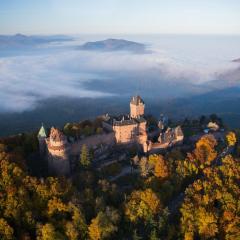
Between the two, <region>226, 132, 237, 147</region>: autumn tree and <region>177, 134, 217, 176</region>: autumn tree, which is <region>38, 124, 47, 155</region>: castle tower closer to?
<region>177, 134, 217, 176</region>: autumn tree

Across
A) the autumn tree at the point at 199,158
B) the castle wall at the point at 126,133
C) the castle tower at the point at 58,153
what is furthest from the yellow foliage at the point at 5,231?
the autumn tree at the point at 199,158

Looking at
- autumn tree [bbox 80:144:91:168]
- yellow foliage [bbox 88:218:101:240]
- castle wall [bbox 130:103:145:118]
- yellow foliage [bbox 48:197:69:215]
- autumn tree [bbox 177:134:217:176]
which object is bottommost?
yellow foliage [bbox 88:218:101:240]

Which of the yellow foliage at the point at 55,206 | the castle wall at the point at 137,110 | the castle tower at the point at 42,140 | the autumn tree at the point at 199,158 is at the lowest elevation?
the yellow foliage at the point at 55,206

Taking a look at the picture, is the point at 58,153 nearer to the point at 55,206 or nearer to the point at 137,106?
the point at 55,206

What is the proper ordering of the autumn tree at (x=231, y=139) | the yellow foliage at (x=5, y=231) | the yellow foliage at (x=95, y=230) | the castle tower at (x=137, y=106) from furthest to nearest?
the autumn tree at (x=231, y=139) → the castle tower at (x=137, y=106) → the yellow foliage at (x=95, y=230) → the yellow foliage at (x=5, y=231)

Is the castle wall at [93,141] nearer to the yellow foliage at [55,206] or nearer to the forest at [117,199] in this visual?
the forest at [117,199]

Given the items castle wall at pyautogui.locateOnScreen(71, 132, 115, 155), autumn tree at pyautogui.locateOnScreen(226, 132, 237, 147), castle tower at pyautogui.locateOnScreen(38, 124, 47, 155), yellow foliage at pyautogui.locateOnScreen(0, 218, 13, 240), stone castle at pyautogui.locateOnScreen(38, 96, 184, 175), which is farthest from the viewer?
autumn tree at pyautogui.locateOnScreen(226, 132, 237, 147)

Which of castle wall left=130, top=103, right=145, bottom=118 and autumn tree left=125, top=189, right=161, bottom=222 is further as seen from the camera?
castle wall left=130, top=103, right=145, bottom=118

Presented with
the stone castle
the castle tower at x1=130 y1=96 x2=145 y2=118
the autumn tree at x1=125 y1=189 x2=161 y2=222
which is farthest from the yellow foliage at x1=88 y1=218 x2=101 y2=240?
the castle tower at x1=130 y1=96 x2=145 y2=118

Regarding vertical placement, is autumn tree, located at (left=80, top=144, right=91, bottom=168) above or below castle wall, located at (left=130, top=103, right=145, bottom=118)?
below
